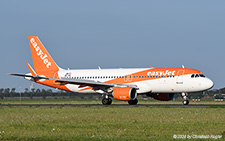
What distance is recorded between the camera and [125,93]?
45.7 meters

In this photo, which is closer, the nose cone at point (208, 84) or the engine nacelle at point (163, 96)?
the nose cone at point (208, 84)

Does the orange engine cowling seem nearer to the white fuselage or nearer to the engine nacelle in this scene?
the white fuselage

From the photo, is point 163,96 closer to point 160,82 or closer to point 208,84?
point 160,82

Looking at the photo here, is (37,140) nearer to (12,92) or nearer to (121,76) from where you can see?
(121,76)

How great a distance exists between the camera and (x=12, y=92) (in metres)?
100

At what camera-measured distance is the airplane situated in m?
46.2

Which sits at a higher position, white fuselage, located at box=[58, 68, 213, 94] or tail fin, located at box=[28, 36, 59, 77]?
tail fin, located at box=[28, 36, 59, 77]

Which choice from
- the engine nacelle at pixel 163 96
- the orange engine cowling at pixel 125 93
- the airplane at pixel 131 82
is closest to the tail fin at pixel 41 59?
the airplane at pixel 131 82

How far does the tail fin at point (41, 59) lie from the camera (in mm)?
58156

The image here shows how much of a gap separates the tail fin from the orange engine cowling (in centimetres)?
1385

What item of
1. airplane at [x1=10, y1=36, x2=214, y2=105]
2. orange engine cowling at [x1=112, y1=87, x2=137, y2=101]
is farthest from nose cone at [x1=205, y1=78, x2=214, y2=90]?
orange engine cowling at [x1=112, y1=87, x2=137, y2=101]

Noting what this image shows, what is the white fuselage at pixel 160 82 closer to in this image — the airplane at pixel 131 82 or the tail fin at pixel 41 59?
the airplane at pixel 131 82

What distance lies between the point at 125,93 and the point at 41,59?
1763cm

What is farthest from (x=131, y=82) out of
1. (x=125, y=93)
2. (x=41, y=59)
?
(x=41, y=59)
